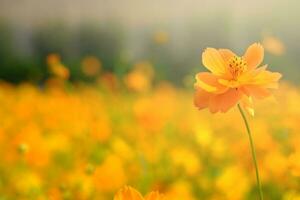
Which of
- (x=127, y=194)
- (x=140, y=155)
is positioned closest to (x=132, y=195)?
(x=127, y=194)

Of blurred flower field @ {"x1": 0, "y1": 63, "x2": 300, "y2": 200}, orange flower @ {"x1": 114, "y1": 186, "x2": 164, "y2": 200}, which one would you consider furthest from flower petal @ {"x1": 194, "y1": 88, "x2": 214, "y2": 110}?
blurred flower field @ {"x1": 0, "y1": 63, "x2": 300, "y2": 200}

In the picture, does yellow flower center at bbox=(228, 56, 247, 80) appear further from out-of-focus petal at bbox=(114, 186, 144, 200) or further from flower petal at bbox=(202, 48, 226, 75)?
out-of-focus petal at bbox=(114, 186, 144, 200)

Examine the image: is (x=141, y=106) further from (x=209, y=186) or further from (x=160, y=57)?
(x=160, y=57)

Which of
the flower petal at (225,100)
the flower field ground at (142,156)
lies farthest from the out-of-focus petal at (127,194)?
the flower field ground at (142,156)

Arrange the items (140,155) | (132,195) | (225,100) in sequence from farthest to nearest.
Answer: (140,155), (225,100), (132,195)

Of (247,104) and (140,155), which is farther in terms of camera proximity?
(140,155)

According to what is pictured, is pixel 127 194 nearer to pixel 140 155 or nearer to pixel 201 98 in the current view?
pixel 201 98
